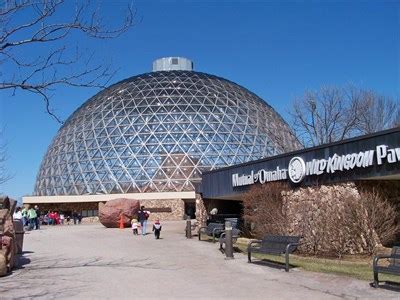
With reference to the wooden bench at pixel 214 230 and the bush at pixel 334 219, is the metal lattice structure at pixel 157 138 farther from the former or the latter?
the bush at pixel 334 219

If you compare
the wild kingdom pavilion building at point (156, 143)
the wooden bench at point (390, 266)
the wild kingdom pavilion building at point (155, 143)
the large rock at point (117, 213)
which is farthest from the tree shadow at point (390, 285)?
the wild kingdom pavilion building at point (155, 143)

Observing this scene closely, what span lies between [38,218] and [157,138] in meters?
19.1

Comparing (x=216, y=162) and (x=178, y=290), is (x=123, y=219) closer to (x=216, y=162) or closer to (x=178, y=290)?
(x=216, y=162)

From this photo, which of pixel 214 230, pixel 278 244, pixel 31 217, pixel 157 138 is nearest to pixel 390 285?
pixel 278 244

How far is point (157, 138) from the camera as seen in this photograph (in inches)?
2111

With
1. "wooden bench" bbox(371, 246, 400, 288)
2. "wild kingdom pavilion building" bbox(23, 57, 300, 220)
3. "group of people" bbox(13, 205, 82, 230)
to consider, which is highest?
"wild kingdom pavilion building" bbox(23, 57, 300, 220)

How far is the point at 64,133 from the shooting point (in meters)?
62.6

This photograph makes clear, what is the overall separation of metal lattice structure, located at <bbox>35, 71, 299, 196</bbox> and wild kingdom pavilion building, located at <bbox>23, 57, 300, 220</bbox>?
0.10 m

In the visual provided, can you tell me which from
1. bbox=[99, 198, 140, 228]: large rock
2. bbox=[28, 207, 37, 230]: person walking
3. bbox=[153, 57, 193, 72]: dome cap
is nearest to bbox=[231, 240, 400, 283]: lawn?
bbox=[99, 198, 140, 228]: large rock

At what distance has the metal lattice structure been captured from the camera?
170 feet

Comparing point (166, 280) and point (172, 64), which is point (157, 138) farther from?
point (166, 280)

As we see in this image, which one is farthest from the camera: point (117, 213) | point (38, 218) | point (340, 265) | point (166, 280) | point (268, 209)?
point (38, 218)

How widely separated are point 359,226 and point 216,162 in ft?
123

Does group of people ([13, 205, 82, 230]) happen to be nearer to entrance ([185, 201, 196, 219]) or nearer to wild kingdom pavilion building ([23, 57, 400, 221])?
wild kingdom pavilion building ([23, 57, 400, 221])
